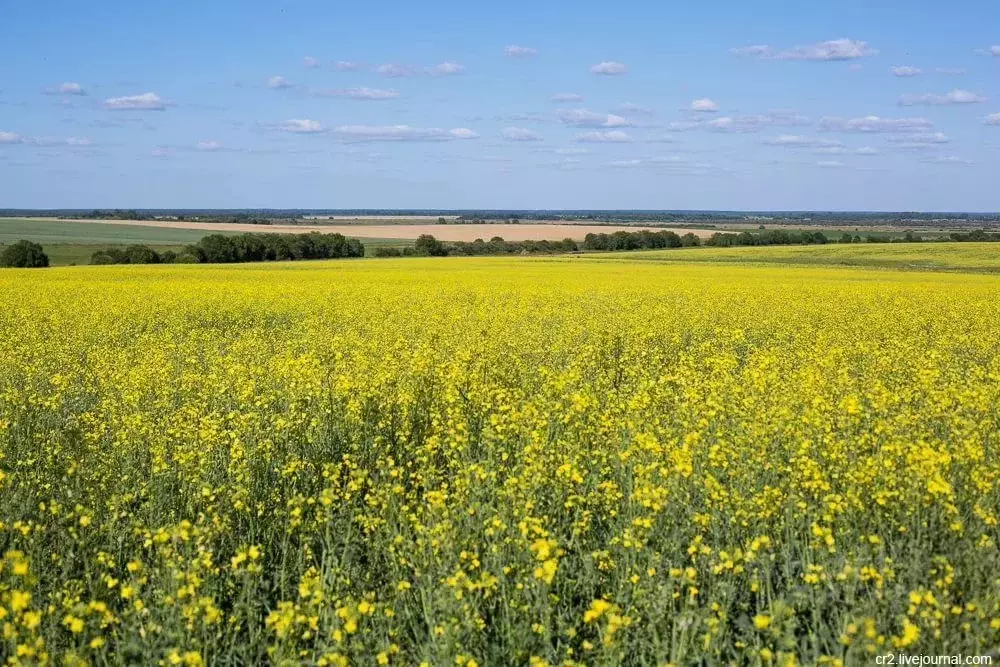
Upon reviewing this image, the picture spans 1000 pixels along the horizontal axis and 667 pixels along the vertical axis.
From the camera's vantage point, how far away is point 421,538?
4.80m

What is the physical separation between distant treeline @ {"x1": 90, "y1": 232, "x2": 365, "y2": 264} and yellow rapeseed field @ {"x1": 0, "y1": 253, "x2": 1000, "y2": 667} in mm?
48918

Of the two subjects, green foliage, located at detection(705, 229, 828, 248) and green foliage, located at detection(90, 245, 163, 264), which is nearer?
green foliage, located at detection(90, 245, 163, 264)

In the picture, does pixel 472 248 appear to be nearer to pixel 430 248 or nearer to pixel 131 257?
pixel 430 248

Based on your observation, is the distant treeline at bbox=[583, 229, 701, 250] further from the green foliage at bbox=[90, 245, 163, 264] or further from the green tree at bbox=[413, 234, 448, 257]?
the green foliage at bbox=[90, 245, 163, 264]

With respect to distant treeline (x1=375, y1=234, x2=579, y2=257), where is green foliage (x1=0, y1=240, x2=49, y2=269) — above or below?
below

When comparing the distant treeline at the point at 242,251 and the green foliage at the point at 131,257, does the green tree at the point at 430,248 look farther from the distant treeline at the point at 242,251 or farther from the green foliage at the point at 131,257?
the green foliage at the point at 131,257

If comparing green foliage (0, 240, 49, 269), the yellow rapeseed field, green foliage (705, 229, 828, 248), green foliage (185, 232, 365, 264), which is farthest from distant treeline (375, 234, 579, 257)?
the yellow rapeseed field

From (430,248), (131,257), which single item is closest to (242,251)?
(131,257)

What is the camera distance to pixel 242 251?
6241 centimetres

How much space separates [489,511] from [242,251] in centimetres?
6042

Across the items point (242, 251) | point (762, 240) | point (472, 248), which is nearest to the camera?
point (242, 251)

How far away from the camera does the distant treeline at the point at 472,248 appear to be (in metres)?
70.2

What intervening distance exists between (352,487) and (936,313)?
17355 millimetres

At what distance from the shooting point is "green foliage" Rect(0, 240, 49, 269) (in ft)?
168
